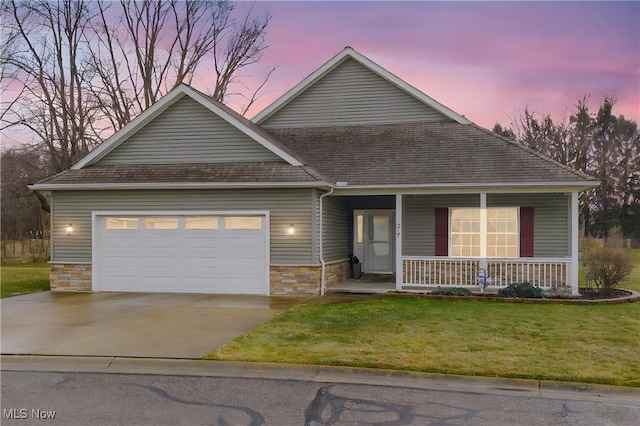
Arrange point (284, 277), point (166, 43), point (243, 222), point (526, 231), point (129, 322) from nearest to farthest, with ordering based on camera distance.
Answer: point (129, 322) < point (284, 277) < point (243, 222) < point (526, 231) < point (166, 43)

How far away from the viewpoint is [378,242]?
57.7 ft

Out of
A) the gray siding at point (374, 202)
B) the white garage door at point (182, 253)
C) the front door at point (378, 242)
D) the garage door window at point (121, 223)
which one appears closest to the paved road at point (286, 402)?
the white garage door at point (182, 253)

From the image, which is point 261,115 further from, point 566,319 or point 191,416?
point 191,416

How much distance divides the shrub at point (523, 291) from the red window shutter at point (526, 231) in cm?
185

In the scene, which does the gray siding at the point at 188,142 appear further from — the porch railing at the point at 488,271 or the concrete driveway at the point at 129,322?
the porch railing at the point at 488,271

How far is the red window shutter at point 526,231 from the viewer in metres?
14.6

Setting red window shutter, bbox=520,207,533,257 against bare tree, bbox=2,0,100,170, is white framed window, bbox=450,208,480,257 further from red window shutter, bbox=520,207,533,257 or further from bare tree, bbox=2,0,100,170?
bare tree, bbox=2,0,100,170

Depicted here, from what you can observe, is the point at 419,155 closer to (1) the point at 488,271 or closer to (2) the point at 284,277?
(1) the point at 488,271

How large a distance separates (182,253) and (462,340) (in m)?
8.48

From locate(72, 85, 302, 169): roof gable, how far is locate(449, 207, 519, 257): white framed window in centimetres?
507

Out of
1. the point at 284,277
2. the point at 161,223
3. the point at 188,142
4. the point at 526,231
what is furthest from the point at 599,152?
the point at 161,223

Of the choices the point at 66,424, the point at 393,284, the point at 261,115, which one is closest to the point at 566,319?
the point at 393,284

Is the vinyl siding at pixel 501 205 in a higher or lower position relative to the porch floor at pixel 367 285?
higher

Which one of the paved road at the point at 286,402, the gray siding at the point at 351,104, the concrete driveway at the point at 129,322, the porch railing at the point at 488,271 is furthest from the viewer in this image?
the gray siding at the point at 351,104
